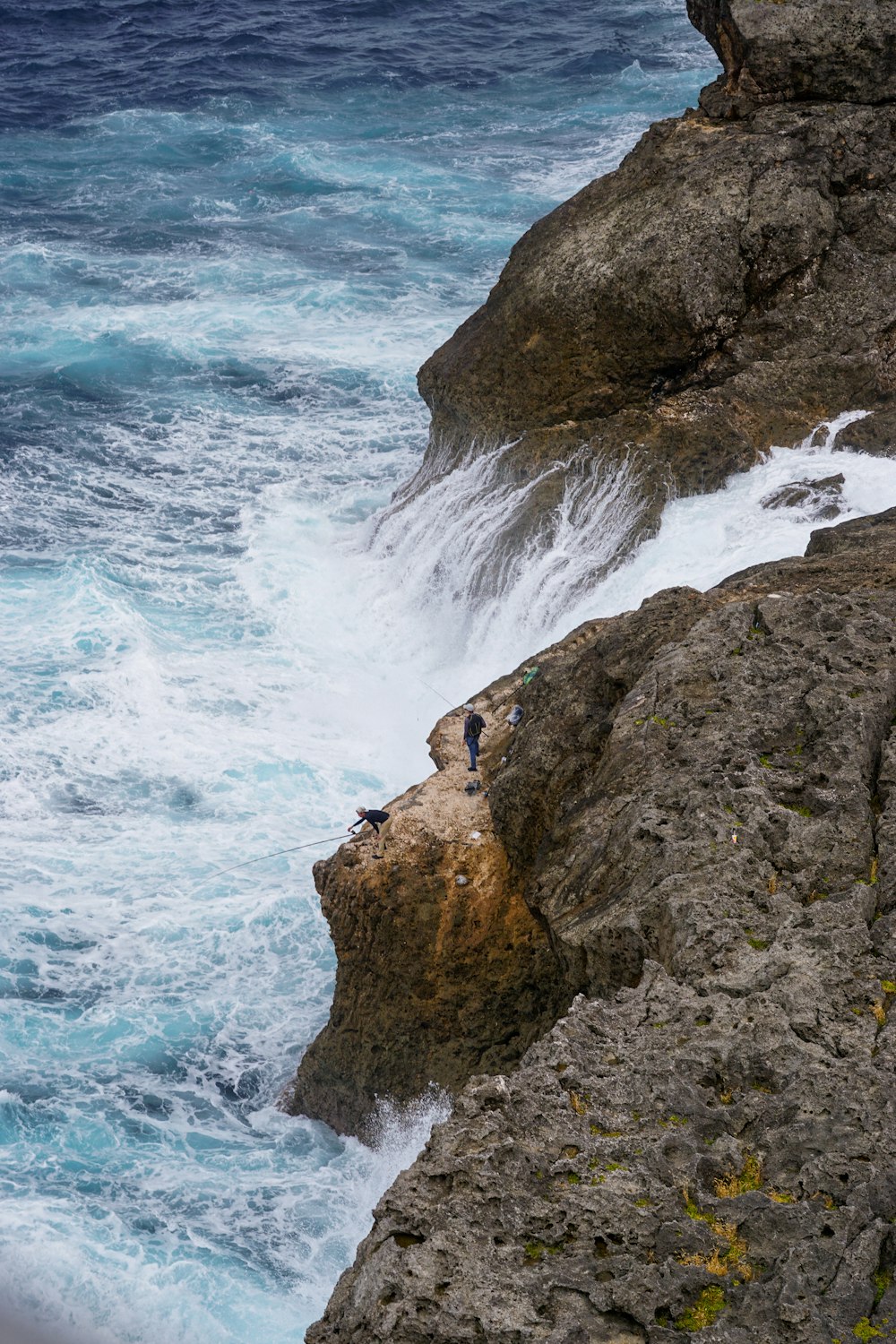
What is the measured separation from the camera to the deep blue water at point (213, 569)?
17.4 meters

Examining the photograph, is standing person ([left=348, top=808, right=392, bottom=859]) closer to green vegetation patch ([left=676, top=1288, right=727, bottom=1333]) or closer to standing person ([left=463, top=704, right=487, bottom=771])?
standing person ([left=463, top=704, right=487, bottom=771])

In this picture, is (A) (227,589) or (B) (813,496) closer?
(B) (813,496)

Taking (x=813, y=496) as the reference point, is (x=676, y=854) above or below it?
below

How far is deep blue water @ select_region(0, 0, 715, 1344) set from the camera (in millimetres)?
17359

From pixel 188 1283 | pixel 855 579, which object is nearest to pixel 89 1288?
pixel 188 1283

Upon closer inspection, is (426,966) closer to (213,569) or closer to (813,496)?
(813,496)

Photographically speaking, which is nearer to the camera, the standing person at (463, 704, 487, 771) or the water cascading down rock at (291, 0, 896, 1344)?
the water cascading down rock at (291, 0, 896, 1344)

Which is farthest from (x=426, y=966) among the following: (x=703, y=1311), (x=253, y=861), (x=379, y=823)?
(x=703, y=1311)

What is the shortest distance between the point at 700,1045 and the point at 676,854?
260 centimetres

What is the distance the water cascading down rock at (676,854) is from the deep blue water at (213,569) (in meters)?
2.39

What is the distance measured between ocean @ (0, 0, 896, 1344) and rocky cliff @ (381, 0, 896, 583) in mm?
1079

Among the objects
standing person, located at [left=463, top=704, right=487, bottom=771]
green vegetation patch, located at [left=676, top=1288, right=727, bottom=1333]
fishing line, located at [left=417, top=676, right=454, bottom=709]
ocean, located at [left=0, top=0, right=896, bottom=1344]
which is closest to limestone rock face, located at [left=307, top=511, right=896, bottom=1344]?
green vegetation patch, located at [left=676, top=1288, right=727, bottom=1333]

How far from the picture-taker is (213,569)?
29.9m

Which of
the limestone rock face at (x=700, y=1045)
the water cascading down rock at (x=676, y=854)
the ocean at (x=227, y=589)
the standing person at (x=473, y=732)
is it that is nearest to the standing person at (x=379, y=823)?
the water cascading down rock at (x=676, y=854)
